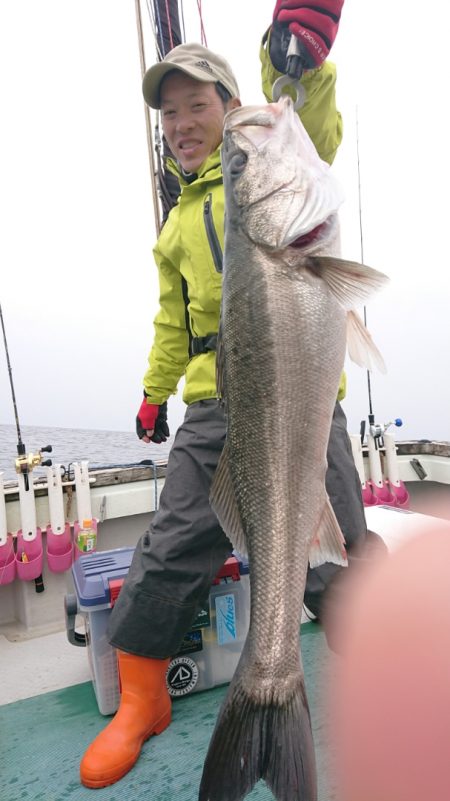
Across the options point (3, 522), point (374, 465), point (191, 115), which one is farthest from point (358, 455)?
point (191, 115)

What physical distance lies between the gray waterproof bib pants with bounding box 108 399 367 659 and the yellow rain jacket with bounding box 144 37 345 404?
1.25 feet

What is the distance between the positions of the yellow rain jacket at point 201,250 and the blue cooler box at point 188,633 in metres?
1.10

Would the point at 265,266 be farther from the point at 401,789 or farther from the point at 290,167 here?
the point at 401,789

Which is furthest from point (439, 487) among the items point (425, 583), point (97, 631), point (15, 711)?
point (425, 583)

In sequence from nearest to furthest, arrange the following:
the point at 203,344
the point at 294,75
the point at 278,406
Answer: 1. the point at 278,406
2. the point at 294,75
3. the point at 203,344

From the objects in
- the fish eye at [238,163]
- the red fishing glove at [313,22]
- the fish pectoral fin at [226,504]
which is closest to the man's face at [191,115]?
the red fishing glove at [313,22]

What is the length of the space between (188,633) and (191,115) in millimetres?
2786

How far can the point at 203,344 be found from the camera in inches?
105

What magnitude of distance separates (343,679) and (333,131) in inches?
91.5

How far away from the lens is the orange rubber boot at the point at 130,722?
223cm

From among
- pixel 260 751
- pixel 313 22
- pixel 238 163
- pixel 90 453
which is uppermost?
pixel 313 22

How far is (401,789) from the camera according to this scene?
0.61m

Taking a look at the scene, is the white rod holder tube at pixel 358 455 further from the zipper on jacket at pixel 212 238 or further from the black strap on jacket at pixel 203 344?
the zipper on jacket at pixel 212 238

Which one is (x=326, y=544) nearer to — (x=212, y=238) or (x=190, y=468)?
(x=190, y=468)
